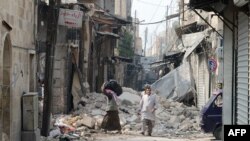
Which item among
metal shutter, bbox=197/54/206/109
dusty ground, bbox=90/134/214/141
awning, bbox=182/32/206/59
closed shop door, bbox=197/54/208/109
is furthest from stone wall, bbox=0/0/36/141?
metal shutter, bbox=197/54/206/109

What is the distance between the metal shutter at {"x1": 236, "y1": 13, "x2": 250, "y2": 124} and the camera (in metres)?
8.60

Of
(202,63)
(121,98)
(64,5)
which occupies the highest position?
(64,5)

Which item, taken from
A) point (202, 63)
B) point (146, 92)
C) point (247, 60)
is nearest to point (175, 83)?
point (202, 63)

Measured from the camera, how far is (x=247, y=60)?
336 inches

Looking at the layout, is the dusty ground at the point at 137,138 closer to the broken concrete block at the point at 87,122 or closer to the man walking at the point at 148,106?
the man walking at the point at 148,106

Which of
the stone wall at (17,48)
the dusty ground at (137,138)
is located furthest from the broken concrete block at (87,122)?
the stone wall at (17,48)

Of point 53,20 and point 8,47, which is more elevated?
point 53,20

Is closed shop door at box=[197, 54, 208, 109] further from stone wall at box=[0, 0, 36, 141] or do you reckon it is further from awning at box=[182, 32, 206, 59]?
stone wall at box=[0, 0, 36, 141]

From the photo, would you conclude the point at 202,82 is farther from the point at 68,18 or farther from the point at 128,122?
the point at 68,18

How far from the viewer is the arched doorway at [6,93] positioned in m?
10.6

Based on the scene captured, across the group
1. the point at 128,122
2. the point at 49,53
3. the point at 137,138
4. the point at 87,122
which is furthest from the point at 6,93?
the point at 128,122

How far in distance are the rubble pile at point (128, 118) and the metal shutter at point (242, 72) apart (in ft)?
20.8

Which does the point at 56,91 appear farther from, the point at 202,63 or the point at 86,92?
the point at 202,63

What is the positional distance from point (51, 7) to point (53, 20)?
0.40 metres
